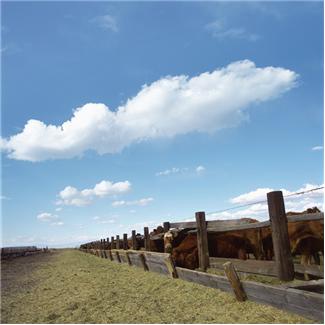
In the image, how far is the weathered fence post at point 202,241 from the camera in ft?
30.3

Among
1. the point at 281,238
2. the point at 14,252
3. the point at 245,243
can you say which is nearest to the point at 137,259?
the point at 245,243

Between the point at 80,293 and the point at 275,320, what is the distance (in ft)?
17.9

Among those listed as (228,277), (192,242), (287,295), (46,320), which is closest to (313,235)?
(192,242)

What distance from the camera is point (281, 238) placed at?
6.07 metres

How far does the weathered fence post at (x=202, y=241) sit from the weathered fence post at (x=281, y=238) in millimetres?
3253

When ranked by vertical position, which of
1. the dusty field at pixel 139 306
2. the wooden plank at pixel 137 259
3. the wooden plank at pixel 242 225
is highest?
the wooden plank at pixel 242 225

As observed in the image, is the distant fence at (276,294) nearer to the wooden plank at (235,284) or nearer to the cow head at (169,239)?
the wooden plank at (235,284)

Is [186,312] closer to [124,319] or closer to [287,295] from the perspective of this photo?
[124,319]

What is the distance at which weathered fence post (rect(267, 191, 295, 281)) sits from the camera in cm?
603

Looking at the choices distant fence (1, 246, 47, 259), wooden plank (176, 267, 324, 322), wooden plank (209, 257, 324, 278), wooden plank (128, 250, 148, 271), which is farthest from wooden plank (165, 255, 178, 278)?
distant fence (1, 246, 47, 259)

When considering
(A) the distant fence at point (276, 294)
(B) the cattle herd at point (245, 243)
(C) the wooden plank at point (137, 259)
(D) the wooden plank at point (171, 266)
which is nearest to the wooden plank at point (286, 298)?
(A) the distant fence at point (276, 294)

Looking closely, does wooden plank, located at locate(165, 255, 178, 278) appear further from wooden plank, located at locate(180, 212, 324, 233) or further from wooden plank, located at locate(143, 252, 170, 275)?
wooden plank, located at locate(180, 212, 324, 233)

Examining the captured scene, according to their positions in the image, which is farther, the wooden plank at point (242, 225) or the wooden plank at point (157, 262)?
the wooden plank at point (157, 262)

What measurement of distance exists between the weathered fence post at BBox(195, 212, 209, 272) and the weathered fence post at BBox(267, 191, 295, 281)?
3.25 metres
